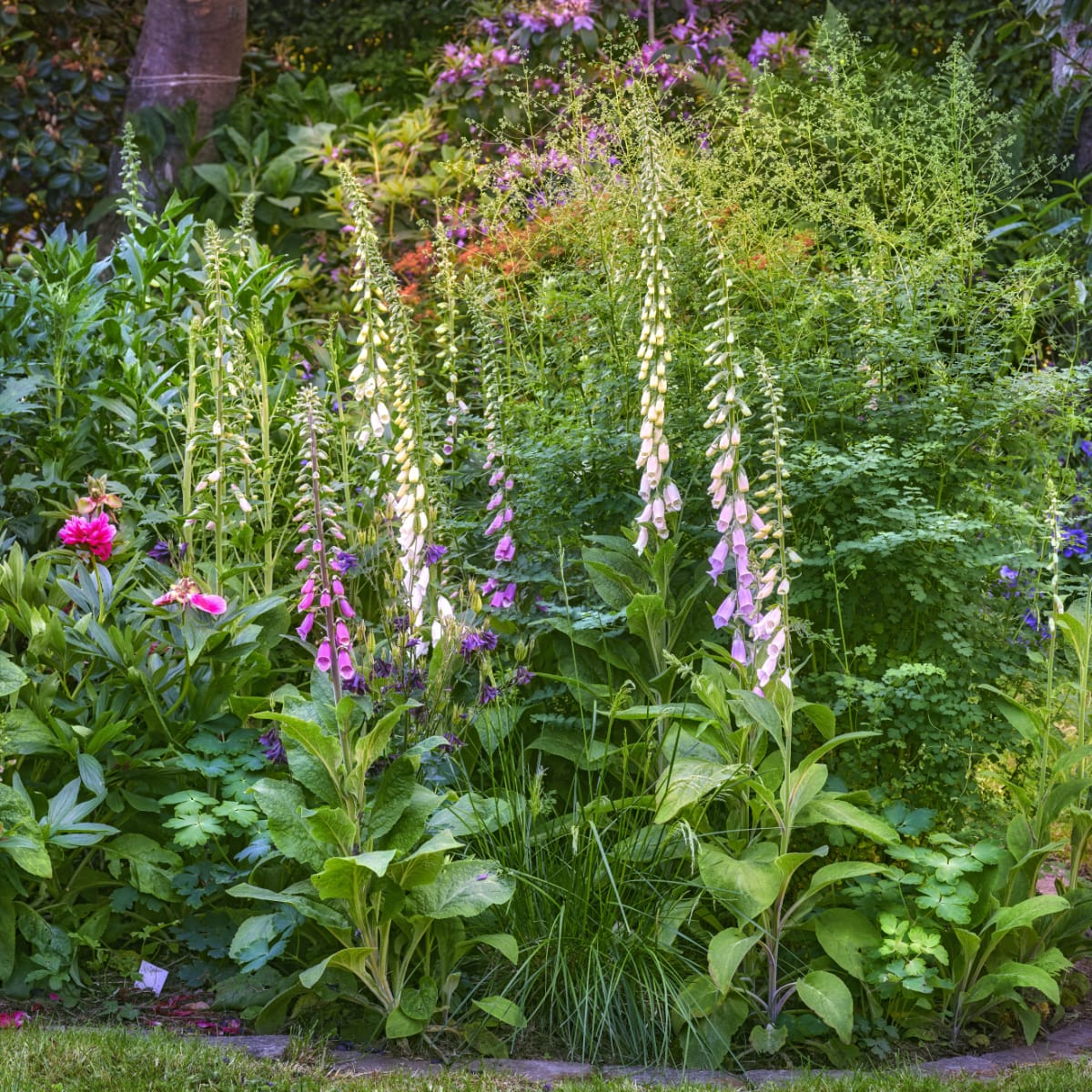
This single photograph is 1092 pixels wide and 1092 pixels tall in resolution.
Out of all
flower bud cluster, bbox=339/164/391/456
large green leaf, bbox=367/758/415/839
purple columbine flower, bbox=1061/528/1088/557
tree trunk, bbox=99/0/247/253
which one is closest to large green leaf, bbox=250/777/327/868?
large green leaf, bbox=367/758/415/839

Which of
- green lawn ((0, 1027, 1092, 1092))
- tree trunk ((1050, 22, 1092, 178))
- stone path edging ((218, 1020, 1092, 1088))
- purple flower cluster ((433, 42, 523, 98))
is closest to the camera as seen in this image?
green lawn ((0, 1027, 1092, 1092))

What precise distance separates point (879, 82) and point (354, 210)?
5329mm

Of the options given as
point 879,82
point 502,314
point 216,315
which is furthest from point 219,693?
point 879,82

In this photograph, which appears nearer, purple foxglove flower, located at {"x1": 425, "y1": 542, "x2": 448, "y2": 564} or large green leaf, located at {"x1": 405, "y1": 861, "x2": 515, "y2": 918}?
large green leaf, located at {"x1": 405, "y1": 861, "x2": 515, "y2": 918}

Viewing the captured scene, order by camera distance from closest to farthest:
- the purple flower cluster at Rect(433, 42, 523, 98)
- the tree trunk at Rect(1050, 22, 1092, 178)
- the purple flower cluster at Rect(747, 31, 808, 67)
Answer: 1. the tree trunk at Rect(1050, 22, 1092, 178)
2. the purple flower cluster at Rect(433, 42, 523, 98)
3. the purple flower cluster at Rect(747, 31, 808, 67)

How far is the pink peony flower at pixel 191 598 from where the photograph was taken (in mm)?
3631

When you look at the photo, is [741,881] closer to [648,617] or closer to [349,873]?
[648,617]

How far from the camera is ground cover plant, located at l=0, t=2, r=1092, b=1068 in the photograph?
10.6 ft

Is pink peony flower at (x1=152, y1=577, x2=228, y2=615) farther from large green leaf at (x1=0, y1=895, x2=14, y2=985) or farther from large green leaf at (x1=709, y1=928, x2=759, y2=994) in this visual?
large green leaf at (x1=709, y1=928, x2=759, y2=994)

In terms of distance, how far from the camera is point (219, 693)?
145 inches

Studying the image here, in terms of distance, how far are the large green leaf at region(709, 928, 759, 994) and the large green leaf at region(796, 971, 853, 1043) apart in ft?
0.54

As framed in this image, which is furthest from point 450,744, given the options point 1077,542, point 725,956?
point 1077,542

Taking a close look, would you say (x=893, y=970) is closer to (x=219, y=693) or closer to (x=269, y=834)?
(x=269, y=834)

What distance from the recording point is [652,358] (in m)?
3.73
